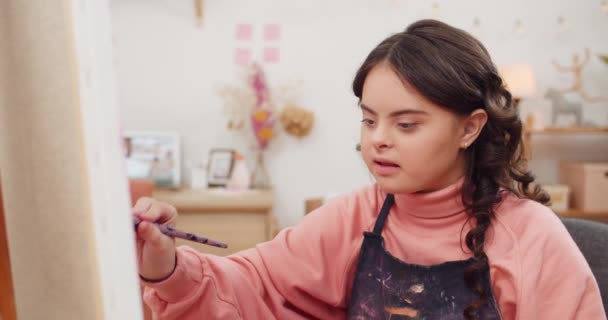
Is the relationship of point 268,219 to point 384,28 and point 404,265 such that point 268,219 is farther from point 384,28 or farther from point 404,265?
point 404,265

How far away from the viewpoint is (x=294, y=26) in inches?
135

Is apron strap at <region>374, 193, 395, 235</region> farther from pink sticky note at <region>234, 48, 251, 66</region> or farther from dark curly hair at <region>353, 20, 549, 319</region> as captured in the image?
pink sticky note at <region>234, 48, 251, 66</region>

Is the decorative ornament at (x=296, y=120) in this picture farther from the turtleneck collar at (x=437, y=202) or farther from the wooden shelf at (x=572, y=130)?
the turtleneck collar at (x=437, y=202)

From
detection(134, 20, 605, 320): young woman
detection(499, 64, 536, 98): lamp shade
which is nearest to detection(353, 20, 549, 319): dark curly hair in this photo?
detection(134, 20, 605, 320): young woman

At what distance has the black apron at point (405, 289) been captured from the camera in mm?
1002

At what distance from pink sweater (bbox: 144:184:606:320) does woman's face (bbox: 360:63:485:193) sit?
86 mm

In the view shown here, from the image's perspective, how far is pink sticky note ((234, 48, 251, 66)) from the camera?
134 inches

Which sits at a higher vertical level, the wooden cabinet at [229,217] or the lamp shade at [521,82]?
the lamp shade at [521,82]

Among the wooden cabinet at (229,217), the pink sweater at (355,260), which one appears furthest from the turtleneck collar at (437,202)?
the wooden cabinet at (229,217)

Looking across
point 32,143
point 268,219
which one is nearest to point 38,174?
point 32,143

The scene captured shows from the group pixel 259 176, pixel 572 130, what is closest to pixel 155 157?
pixel 259 176

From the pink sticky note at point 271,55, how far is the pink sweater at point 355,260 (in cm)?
236

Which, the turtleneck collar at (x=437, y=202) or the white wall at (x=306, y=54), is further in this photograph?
the white wall at (x=306, y=54)

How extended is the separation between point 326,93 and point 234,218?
3.22 ft
